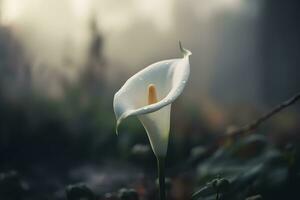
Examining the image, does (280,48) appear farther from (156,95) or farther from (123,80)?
(156,95)

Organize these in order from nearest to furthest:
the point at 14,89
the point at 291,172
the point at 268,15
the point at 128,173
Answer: the point at 291,172 < the point at 128,173 < the point at 14,89 < the point at 268,15

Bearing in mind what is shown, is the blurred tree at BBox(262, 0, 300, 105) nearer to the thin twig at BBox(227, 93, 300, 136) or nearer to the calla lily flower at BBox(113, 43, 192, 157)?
the thin twig at BBox(227, 93, 300, 136)

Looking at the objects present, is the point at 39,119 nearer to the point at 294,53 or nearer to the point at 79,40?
the point at 79,40

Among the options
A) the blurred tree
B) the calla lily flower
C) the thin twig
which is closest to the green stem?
the calla lily flower

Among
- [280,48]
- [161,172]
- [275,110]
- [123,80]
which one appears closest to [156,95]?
[161,172]

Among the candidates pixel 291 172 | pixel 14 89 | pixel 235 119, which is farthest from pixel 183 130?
pixel 291 172

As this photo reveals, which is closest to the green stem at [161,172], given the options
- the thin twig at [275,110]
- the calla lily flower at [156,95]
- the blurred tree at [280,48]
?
the calla lily flower at [156,95]
